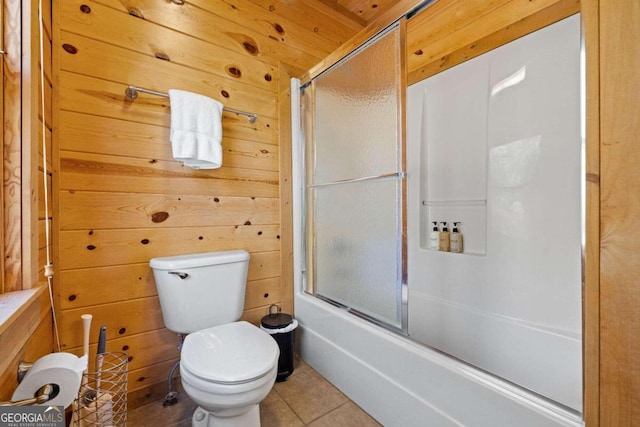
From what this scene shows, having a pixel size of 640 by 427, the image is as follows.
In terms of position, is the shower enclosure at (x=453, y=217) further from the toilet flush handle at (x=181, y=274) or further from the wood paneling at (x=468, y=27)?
the toilet flush handle at (x=181, y=274)

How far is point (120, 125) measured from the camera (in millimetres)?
1428

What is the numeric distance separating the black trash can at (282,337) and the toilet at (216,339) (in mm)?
236

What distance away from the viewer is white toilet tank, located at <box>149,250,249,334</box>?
1.38 metres

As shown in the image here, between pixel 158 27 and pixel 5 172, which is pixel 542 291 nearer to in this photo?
pixel 5 172

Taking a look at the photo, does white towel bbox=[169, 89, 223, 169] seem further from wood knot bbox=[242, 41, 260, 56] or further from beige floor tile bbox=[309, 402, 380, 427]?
beige floor tile bbox=[309, 402, 380, 427]

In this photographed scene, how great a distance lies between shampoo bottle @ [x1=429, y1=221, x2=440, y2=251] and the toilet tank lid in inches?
50.7

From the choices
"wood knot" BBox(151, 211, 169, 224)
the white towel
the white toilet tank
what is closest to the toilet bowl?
the white toilet tank

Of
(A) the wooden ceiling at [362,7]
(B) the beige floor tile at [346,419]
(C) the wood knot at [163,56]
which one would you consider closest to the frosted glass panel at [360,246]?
(B) the beige floor tile at [346,419]

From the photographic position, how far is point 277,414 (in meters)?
1.42

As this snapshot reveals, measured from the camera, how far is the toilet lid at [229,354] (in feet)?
3.39

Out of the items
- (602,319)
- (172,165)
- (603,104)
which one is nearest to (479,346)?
(602,319)

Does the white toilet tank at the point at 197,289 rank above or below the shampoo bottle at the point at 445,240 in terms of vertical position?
below

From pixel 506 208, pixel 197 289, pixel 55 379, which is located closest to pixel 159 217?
pixel 197 289

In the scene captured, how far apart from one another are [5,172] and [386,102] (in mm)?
1392
